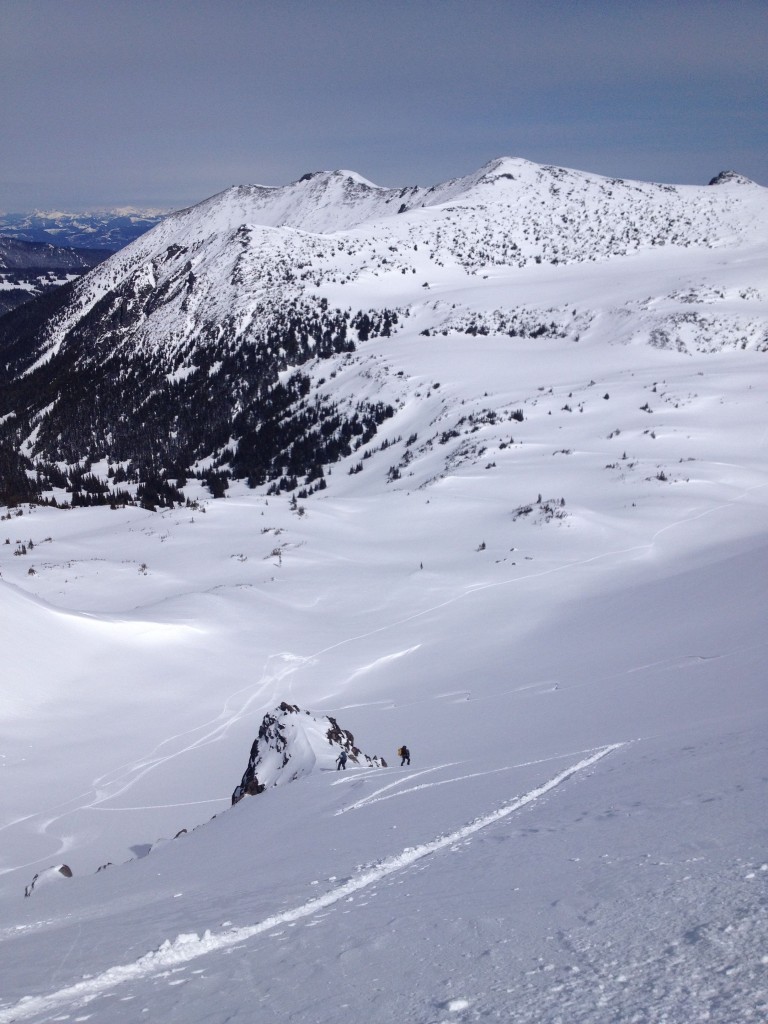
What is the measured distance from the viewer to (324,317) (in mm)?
105062

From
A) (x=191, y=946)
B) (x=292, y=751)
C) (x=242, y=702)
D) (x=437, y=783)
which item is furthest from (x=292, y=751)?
(x=191, y=946)

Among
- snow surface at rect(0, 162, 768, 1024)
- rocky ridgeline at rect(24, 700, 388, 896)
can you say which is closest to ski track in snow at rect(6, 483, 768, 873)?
snow surface at rect(0, 162, 768, 1024)

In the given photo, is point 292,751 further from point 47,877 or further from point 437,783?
point 47,877

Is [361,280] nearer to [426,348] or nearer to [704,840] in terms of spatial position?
[426,348]

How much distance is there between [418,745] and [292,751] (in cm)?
288

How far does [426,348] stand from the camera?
289ft

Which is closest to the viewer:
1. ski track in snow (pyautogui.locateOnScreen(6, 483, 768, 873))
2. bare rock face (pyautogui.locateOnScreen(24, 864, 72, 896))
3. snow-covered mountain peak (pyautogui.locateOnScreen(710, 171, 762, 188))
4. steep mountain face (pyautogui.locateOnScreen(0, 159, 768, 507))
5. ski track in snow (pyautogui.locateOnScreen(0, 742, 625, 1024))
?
ski track in snow (pyautogui.locateOnScreen(0, 742, 625, 1024))

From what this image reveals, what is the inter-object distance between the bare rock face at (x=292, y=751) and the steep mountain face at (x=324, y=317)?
2129 inches

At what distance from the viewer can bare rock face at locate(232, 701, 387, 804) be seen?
12.8 metres

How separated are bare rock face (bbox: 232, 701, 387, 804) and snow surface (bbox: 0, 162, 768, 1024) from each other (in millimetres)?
661

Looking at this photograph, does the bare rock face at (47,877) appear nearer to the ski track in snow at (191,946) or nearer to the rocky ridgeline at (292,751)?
the rocky ridgeline at (292,751)

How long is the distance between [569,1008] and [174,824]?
37.0ft

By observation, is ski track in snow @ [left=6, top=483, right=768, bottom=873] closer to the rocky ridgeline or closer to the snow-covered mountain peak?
the rocky ridgeline

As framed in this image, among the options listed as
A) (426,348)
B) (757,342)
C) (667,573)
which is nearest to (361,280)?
(426,348)
